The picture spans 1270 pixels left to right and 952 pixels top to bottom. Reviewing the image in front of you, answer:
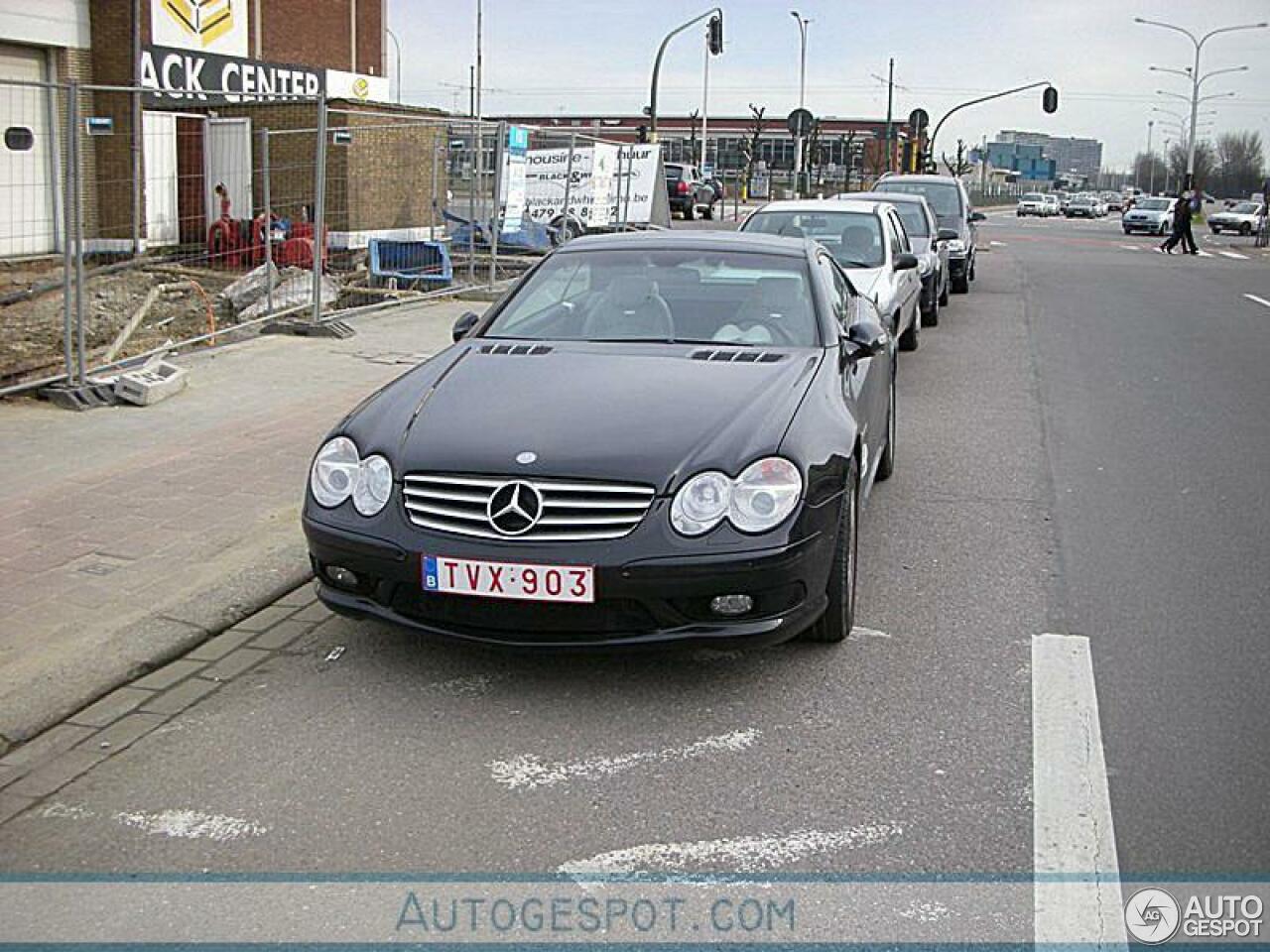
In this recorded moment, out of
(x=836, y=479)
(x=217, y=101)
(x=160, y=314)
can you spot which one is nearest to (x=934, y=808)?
(x=836, y=479)

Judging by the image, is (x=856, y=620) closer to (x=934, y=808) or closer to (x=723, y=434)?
(x=723, y=434)

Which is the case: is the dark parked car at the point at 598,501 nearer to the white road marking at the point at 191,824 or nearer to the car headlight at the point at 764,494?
the car headlight at the point at 764,494

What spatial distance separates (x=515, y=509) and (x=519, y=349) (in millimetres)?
1508

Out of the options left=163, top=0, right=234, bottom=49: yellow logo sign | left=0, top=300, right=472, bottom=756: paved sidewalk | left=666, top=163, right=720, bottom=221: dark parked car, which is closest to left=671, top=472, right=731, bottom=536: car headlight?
left=0, top=300, right=472, bottom=756: paved sidewalk

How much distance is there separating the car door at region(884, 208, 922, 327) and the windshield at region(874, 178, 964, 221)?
283 inches

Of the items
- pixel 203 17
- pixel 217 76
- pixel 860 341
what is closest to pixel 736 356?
pixel 860 341

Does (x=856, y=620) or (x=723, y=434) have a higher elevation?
(x=723, y=434)

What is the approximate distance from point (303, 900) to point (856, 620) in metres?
2.72

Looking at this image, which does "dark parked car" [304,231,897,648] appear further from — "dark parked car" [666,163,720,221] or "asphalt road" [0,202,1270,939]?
"dark parked car" [666,163,720,221]

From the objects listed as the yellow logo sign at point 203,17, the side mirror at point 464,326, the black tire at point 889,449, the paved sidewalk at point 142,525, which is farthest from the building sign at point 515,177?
the side mirror at point 464,326

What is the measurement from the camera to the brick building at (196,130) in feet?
64.1

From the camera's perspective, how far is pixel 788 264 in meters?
6.54

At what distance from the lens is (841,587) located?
199 inches

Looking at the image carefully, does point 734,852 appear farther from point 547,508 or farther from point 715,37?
point 715,37
